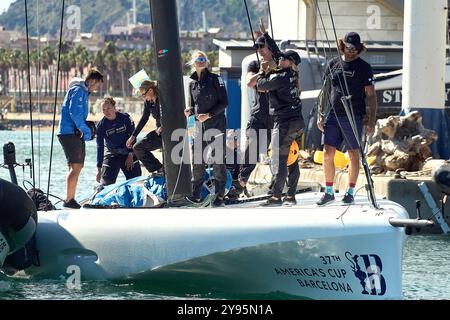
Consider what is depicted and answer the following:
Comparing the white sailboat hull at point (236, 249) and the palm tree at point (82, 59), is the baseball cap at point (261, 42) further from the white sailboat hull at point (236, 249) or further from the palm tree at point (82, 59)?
the palm tree at point (82, 59)

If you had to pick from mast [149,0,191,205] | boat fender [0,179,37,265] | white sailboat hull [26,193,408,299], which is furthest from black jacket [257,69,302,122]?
boat fender [0,179,37,265]

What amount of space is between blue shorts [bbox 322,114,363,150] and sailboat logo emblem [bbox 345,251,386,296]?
4.74 feet

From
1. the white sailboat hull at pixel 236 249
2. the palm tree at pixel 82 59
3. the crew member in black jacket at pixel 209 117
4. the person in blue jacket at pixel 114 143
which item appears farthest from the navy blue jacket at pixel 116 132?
the palm tree at pixel 82 59

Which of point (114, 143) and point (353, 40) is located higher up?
point (353, 40)

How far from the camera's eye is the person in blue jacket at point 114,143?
13.4 metres

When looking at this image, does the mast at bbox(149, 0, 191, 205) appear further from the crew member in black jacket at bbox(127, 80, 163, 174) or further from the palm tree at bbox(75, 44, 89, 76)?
the palm tree at bbox(75, 44, 89, 76)

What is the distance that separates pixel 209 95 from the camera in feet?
→ 37.7

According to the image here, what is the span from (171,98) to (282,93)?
1.13 meters

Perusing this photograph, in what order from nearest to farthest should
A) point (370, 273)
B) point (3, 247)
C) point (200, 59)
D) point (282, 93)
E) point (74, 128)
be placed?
1. point (370, 273)
2. point (3, 247)
3. point (282, 93)
4. point (200, 59)
5. point (74, 128)

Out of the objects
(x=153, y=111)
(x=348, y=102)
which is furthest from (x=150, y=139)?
(x=348, y=102)

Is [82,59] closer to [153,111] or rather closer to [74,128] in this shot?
[153,111]

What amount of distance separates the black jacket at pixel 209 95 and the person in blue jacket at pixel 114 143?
197 cm

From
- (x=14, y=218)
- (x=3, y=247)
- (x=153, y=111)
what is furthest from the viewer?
(x=153, y=111)

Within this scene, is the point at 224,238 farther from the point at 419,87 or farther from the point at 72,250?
the point at 419,87
